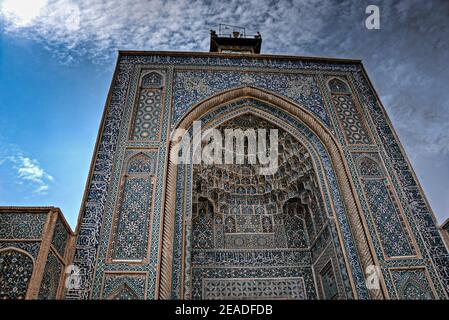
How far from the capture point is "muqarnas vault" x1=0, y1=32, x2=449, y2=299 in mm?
4816

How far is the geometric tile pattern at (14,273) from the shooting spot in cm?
374

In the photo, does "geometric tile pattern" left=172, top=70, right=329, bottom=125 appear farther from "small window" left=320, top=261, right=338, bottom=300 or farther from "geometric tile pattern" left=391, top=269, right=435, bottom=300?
"geometric tile pattern" left=391, top=269, right=435, bottom=300

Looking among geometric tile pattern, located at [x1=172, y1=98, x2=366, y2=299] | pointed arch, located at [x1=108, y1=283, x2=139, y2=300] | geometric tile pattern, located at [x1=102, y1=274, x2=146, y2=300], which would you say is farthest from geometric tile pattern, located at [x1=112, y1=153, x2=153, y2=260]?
geometric tile pattern, located at [x1=172, y1=98, x2=366, y2=299]

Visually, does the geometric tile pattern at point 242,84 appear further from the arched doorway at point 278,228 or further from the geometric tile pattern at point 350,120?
the geometric tile pattern at point 350,120

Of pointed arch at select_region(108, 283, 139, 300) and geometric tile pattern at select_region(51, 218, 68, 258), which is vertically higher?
geometric tile pattern at select_region(51, 218, 68, 258)

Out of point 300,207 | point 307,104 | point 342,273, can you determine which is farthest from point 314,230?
point 307,104

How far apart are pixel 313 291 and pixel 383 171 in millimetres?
2445

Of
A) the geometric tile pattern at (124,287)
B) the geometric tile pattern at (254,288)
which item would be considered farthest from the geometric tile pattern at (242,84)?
the geometric tile pattern at (124,287)

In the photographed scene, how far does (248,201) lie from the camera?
7465mm

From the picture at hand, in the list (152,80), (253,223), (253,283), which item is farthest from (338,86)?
(253,283)

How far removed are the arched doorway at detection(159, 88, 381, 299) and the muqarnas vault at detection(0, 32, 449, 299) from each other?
0.07 feet

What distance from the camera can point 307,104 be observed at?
6914 mm

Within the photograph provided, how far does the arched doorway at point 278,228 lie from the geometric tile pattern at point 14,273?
1603mm

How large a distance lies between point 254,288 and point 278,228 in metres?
1.36
